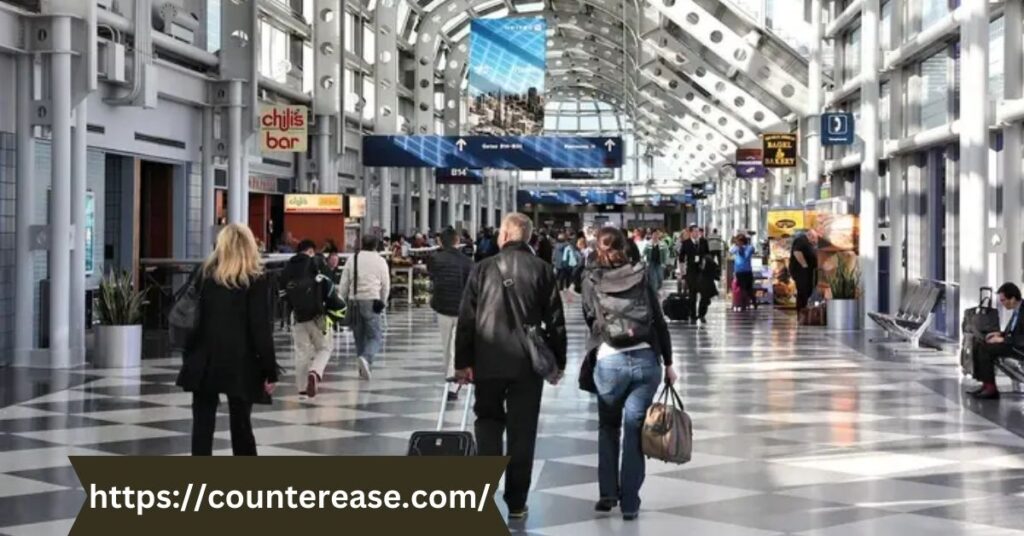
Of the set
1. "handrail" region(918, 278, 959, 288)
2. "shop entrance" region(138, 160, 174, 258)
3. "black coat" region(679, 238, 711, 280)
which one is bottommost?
"handrail" region(918, 278, 959, 288)

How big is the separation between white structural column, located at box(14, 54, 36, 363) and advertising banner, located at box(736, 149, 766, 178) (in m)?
23.2

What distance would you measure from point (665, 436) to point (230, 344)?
7.25 ft

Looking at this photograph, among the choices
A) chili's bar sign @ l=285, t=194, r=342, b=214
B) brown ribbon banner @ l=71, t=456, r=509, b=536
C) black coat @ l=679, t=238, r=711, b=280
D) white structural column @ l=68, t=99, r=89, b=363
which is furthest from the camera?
chili's bar sign @ l=285, t=194, r=342, b=214

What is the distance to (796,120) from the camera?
35.3 m

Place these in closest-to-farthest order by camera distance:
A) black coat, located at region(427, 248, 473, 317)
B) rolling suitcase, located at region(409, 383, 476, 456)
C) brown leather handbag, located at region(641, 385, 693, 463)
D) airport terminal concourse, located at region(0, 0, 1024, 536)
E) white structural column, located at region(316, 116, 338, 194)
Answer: rolling suitcase, located at region(409, 383, 476, 456)
brown leather handbag, located at region(641, 385, 693, 463)
airport terminal concourse, located at region(0, 0, 1024, 536)
black coat, located at region(427, 248, 473, 317)
white structural column, located at region(316, 116, 338, 194)

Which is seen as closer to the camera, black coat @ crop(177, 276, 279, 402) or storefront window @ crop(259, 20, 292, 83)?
black coat @ crop(177, 276, 279, 402)

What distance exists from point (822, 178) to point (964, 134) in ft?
47.9

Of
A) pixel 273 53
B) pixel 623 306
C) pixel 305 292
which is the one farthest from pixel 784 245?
pixel 623 306

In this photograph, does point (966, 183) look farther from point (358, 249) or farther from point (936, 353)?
point (358, 249)

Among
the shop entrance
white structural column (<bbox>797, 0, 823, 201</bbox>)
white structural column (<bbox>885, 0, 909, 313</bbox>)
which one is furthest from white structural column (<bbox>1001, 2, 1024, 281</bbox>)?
the shop entrance

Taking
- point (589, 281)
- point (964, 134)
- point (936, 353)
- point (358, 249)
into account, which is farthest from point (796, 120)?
point (589, 281)

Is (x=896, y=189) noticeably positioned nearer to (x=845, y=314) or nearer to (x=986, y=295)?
(x=845, y=314)

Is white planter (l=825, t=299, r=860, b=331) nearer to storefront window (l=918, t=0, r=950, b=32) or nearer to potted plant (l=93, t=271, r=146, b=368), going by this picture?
storefront window (l=918, t=0, r=950, b=32)

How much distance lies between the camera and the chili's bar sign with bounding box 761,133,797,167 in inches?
1173
